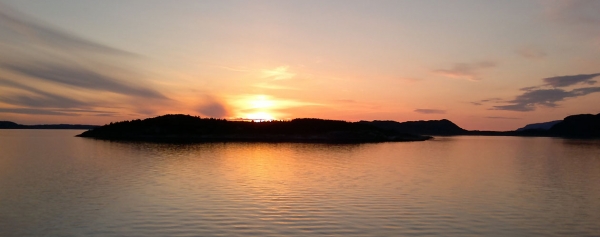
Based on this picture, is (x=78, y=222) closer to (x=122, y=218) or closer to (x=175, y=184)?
(x=122, y=218)

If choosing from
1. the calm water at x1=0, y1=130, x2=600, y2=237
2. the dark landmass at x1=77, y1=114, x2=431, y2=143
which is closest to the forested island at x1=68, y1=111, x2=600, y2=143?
the dark landmass at x1=77, y1=114, x2=431, y2=143

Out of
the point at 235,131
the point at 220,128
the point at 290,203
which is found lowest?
the point at 290,203

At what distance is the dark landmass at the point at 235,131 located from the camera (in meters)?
150

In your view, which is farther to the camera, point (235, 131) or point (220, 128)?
point (220, 128)

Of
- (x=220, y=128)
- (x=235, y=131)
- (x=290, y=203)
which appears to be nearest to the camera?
(x=290, y=203)

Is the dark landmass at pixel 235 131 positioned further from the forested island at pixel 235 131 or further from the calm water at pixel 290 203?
the calm water at pixel 290 203

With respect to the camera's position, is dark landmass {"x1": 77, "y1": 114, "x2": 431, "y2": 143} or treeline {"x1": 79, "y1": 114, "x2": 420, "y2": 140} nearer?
dark landmass {"x1": 77, "y1": 114, "x2": 431, "y2": 143}

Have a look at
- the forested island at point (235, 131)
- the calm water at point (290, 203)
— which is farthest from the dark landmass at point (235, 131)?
the calm water at point (290, 203)

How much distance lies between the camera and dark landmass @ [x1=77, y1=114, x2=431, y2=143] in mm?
150125

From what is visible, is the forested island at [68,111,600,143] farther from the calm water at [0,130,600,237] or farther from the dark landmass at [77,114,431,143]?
the calm water at [0,130,600,237]

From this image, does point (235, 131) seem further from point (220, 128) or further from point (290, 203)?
point (290, 203)

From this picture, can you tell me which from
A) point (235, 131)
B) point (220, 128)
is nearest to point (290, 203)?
point (235, 131)

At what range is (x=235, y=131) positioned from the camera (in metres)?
162

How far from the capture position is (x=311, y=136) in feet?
519
